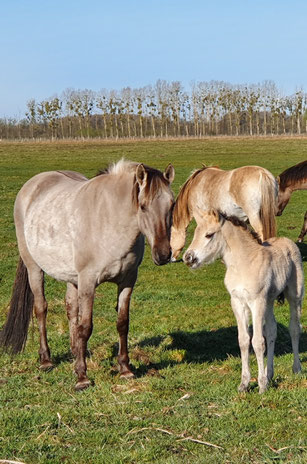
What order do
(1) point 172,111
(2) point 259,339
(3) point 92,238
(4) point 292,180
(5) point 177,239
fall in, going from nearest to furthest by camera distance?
(2) point 259,339
(3) point 92,238
(5) point 177,239
(4) point 292,180
(1) point 172,111

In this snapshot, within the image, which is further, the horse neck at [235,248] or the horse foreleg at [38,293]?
the horse foreleg at [38,293]

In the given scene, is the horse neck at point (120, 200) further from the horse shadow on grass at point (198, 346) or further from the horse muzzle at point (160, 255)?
the horse shadow on grass at point (198, 346)

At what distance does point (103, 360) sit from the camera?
293 inches

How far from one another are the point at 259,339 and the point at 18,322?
10.9 feet

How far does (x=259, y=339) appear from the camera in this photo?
231 inches

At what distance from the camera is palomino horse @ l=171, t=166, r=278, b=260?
37.6 ft

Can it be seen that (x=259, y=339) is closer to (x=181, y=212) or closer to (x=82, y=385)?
(x=82, y=385)

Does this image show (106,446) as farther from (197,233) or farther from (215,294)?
(215,294)

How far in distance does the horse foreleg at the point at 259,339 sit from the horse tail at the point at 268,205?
4.56m

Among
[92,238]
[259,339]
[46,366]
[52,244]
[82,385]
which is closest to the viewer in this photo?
[259,339]

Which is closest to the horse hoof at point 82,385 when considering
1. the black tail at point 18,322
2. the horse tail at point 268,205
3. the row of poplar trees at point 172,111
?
the black tail at point 18,322

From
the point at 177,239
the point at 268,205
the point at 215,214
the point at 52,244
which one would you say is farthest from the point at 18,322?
the point at 177,239

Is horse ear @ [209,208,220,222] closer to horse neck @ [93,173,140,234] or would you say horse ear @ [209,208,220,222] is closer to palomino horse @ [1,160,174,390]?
palomino horse @ [1,160,174,390]

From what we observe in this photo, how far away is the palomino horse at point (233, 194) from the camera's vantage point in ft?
37.6
